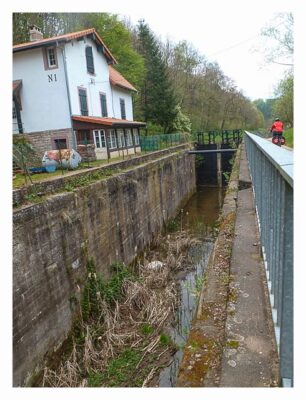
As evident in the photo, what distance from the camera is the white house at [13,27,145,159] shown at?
602 inches

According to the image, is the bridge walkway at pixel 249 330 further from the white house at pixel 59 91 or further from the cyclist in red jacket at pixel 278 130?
the white house at pixel 59 91

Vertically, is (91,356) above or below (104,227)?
below

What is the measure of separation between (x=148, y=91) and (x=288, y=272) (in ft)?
95.2

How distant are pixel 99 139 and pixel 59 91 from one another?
11.1 feet

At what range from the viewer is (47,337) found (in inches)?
255

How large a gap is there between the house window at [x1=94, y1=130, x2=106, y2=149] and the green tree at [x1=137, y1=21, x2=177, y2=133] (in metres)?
11.4

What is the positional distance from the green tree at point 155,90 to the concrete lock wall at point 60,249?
679 inches

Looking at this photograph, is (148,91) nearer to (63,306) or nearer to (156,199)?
(156,199)

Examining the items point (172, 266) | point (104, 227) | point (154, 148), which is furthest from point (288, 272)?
point (154, 148)

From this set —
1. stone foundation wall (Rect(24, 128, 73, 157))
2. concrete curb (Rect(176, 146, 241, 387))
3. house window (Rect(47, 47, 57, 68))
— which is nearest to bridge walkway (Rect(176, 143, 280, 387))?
concrete curb (Rect(176, 146, 241, 387))

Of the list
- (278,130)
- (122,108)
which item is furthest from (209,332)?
(122,108)

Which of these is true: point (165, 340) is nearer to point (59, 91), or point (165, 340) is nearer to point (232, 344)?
point (232, 344)

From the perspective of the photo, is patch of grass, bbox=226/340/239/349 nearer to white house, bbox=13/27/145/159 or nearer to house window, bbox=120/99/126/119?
white house, bbox=13/27/145/159

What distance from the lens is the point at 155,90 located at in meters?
27.9
